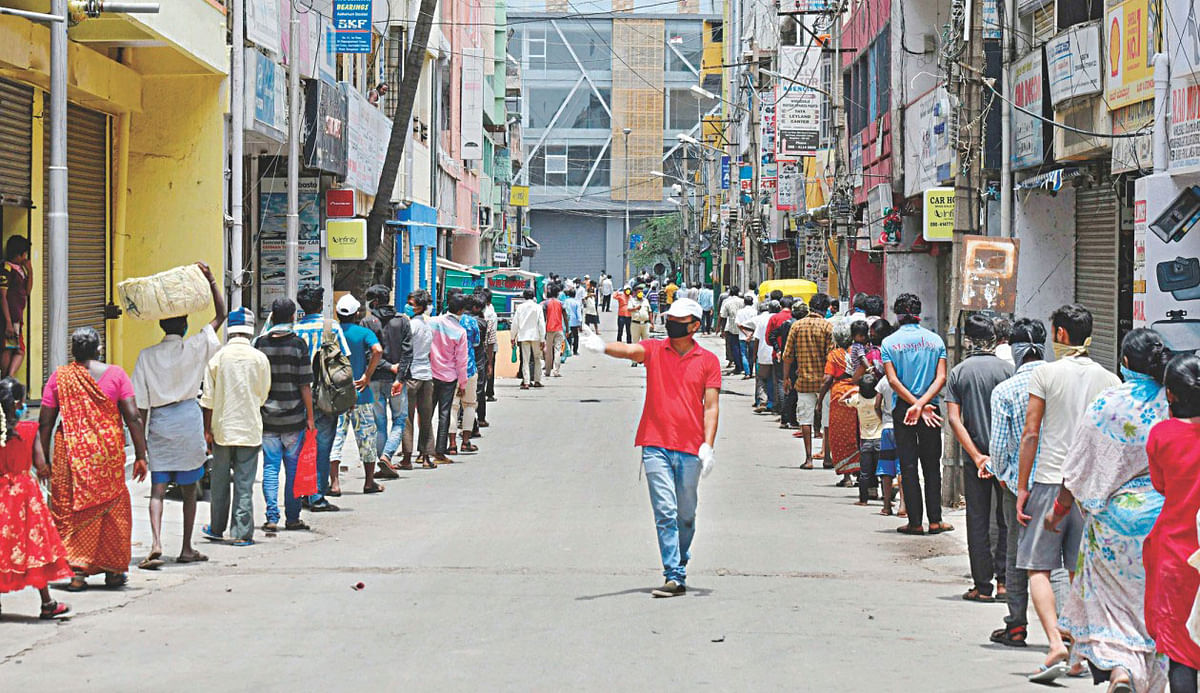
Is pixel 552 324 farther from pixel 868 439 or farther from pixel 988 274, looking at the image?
pixel 988 274

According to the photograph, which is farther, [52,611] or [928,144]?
[928,144]

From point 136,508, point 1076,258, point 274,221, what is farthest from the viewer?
point 274,221

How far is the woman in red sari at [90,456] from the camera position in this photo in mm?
9156

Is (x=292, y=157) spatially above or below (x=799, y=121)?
below

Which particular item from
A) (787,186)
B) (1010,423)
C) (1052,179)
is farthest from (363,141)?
(1010,423)

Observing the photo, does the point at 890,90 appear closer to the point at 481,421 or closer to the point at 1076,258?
the point at 1076,258

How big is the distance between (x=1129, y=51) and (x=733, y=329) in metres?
17.1

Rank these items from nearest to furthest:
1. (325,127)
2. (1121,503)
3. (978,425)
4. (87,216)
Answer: (1121,503), (978,425), (87,216), (325,127)

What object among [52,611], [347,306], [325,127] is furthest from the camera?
[325,127]

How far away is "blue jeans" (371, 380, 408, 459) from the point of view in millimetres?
15602

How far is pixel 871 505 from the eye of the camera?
14523mm

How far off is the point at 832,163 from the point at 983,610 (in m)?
26.0

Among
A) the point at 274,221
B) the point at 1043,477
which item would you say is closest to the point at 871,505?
the point at 1043,477

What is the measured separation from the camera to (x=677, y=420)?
960 centimetres
